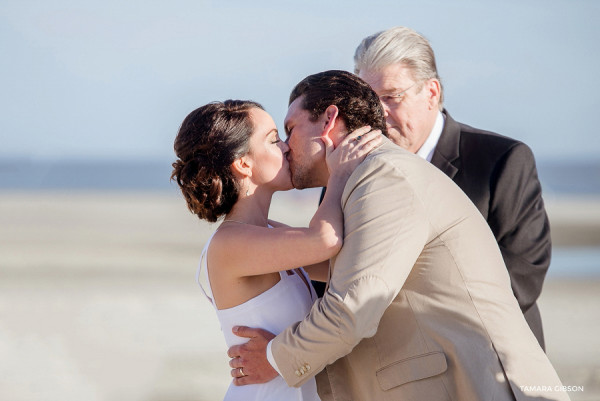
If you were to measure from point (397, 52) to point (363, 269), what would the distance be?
243 centimetres

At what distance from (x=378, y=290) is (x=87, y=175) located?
5667 centimetres

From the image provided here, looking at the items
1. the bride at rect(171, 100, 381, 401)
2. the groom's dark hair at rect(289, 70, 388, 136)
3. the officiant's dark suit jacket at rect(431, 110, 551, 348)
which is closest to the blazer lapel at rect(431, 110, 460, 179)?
the officiant's dark suit jacket at rect(431, 110, 551, 348)

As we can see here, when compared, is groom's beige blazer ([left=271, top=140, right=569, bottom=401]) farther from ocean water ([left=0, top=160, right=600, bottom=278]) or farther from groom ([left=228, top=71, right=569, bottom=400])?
ocean water ([left=0, top=160, right=600, bottom=278])

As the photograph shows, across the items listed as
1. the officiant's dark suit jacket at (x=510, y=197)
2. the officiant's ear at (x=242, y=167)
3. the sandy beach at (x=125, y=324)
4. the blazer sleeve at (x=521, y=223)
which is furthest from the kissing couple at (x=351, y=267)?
the sandy beach at (x=125, y=324)

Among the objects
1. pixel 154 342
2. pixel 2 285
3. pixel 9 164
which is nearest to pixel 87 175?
pixel 9 164

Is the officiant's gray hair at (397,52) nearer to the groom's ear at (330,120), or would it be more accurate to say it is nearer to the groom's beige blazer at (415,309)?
the groom's ear at (330,120)

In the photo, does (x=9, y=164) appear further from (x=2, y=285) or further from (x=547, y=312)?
(x=547, y=312)

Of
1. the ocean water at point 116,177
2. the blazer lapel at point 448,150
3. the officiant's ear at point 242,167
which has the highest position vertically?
the officiant's ear at point 242,167

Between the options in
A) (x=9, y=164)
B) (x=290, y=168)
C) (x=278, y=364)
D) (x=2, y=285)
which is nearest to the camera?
(x=278, y=364)

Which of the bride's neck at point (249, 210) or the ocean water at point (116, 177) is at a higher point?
the bride's neck at point (249, 210)

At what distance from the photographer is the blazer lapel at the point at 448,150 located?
4672 millimetres

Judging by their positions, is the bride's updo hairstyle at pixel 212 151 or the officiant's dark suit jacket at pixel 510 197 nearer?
the bride's updo hairstyle at pixel 212 151

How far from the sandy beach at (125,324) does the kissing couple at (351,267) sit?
394 centimetres

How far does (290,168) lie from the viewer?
11.9ft
